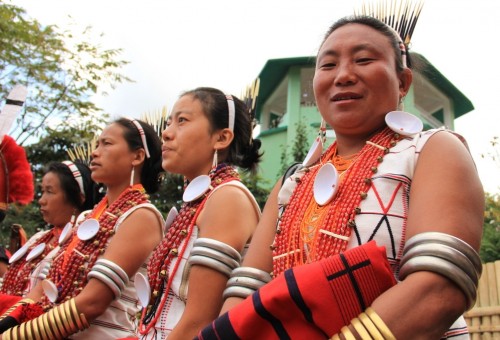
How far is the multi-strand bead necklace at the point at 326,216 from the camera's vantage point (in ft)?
5.44

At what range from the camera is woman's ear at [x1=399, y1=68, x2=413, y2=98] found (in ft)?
6.73

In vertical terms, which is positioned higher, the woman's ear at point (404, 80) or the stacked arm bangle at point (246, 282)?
the woman's ear at point (404, 80)

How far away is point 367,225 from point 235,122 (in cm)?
172

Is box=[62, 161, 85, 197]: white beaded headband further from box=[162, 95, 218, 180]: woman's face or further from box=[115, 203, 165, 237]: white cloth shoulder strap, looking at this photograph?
box=[162, 95, 218, 180]: woman's face

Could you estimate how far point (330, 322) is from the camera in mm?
1263

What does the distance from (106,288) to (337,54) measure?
1885 mm

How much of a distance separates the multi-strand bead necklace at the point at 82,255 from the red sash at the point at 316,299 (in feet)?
7.15

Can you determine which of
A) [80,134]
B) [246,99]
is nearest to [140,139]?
[246,99]

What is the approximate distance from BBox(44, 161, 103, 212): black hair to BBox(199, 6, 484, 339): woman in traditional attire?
10.9ft

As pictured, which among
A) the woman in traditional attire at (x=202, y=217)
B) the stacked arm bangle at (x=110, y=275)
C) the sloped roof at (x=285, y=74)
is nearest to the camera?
the woman in traditional attire at (x=202, y=217)

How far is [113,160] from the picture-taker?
12.5 ft

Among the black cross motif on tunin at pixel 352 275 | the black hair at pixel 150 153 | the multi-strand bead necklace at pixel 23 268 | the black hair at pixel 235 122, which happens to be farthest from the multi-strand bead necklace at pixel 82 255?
the black cross motif on tunin at pixel 352 275

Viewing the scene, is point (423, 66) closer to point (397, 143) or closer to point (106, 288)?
point (397, 143)

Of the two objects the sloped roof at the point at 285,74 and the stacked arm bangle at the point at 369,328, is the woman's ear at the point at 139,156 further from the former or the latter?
the sloped roof at the point at 285,74
